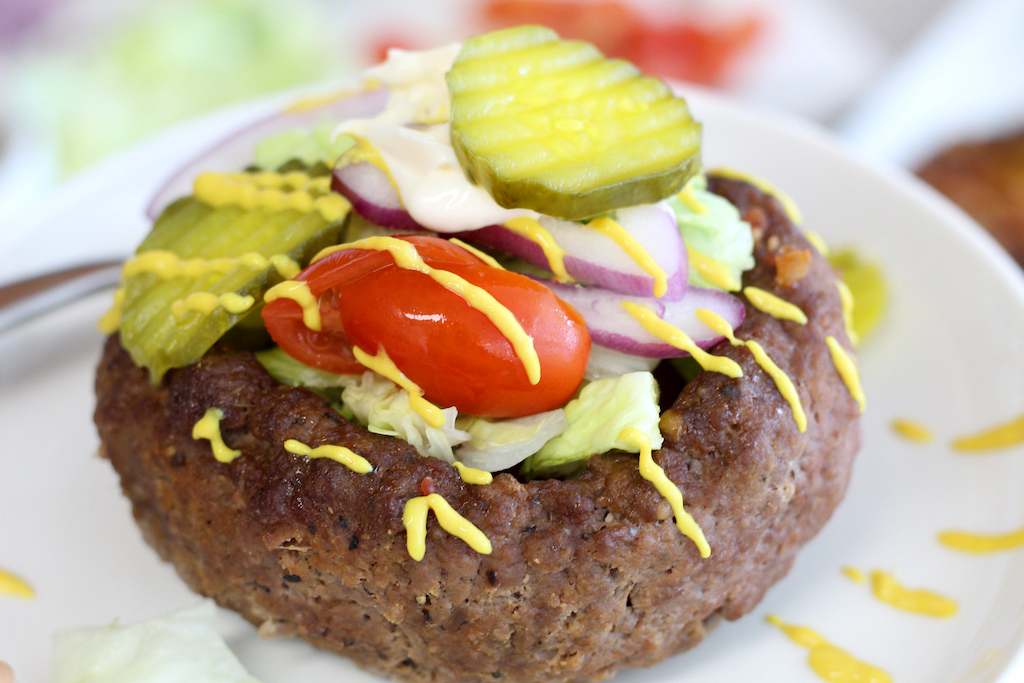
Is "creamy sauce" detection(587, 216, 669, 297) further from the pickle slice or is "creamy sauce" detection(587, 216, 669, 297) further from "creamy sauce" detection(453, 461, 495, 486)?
"creamy sauce" detection(453, 461, 495, 486)

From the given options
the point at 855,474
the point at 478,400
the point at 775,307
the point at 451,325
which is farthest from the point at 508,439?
the point at 855,474

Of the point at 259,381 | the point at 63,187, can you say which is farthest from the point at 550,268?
the point at 63,187

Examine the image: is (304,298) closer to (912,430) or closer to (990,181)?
(912,430)

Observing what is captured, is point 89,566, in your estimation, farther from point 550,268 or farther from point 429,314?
point 550,268

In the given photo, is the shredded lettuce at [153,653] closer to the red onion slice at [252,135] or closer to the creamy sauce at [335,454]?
the creamy sauce at [335,454]

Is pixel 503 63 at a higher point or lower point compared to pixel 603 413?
higher

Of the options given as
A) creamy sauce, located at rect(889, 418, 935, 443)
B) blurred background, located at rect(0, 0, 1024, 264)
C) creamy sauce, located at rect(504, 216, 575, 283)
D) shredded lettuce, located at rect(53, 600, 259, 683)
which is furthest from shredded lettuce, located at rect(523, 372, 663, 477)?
blurred background, located at rect(0, 0, 1024, 264)
